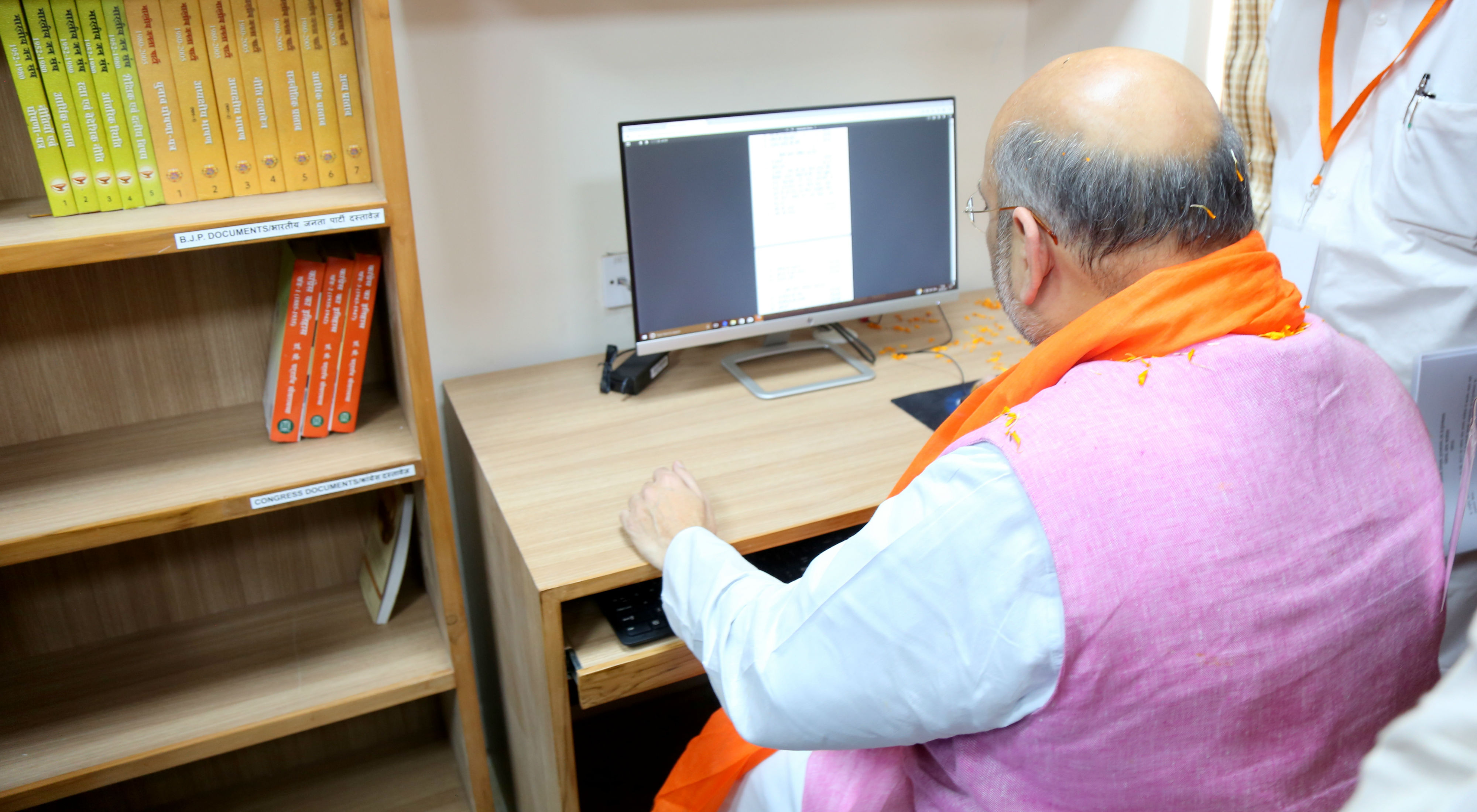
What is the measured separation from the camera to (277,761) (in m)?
1.89

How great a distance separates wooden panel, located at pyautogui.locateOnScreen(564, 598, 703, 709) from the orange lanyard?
1346 mm

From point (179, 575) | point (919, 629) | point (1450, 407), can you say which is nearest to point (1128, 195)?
point (919, 629)

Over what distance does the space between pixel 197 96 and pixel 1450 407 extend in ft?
6.03

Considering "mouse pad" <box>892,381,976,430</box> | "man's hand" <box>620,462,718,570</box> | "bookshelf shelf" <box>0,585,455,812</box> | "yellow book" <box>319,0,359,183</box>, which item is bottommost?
"bookshelf shelf" <box>0,585,455,812</box>

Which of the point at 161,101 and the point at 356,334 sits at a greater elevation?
the point at 161,101

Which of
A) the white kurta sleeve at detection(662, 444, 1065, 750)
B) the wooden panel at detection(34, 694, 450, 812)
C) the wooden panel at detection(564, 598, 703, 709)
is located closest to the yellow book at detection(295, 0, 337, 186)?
the wooden panel at detection(564, 598, 703, 709)

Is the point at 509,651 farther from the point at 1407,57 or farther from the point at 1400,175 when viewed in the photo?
the point at 1407,57

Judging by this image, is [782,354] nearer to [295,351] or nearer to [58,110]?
[295,351]

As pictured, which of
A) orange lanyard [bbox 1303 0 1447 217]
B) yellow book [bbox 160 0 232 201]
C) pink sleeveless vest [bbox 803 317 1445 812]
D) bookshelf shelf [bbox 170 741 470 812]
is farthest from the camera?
bookshelf shelf [bbox 170 741 470 812]

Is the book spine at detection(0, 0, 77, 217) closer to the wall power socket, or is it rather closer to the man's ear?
the wall power socket

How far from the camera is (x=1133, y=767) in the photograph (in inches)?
32.3

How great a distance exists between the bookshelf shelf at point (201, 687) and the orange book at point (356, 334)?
1.29ft

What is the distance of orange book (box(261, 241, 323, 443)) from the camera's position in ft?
4.66

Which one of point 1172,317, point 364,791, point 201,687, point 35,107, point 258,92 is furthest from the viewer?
point 364,791
